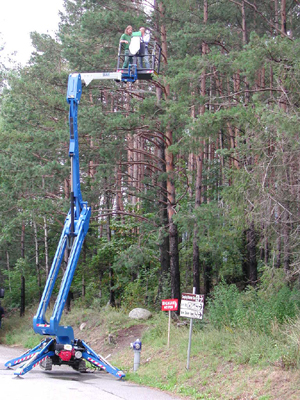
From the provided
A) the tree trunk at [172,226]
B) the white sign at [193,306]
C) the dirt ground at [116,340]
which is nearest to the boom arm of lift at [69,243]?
the white sign at [193,306]

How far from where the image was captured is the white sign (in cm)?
1192

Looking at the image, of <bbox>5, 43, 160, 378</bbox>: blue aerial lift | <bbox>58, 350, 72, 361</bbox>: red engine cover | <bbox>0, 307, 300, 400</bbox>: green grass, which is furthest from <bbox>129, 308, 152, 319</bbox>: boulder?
<bbox>58, 350, 72, 361</bbox>: red engine cover

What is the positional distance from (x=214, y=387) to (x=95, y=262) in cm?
1482

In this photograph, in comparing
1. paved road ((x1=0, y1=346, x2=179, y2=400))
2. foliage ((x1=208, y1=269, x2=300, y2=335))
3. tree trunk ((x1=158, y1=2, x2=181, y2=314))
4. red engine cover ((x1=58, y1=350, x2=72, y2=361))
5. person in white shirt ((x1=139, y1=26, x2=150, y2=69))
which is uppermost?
person in white shirt ((x1=139, y1=26, x2=150, y2=69))

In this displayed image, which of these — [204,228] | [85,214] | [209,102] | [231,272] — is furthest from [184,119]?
[231,272]

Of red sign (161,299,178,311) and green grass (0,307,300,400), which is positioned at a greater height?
red sign (161,299,178,311)

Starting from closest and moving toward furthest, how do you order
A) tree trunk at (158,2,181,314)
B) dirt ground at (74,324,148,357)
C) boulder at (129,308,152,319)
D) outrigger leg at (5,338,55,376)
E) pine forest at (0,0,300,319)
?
outrigger leg at (5,338,55,376) → pine forest at (0,0,300,319) → dirt ground at (74,324,148,357) → boulder at (129,308,152,319) → tree trunk at (158,2,181,314)

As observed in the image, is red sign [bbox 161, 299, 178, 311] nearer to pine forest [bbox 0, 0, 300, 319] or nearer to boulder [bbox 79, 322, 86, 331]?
pine forest [bbox 0, 0, 300, 319]

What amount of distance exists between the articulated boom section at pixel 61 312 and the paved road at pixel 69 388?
1.19ft

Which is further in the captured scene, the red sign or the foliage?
the red sign

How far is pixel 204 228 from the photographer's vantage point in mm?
16500

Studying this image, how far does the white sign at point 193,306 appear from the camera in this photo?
11.9 meters

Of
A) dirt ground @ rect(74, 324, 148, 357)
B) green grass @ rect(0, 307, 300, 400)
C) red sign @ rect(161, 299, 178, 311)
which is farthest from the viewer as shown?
dirt ground @ rect(74, 324, 148, 357)

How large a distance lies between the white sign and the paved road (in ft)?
6.50
